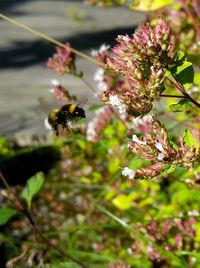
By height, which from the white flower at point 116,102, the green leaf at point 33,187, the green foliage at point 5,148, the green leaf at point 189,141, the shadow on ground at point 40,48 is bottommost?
the shadow on ground at point 40,48

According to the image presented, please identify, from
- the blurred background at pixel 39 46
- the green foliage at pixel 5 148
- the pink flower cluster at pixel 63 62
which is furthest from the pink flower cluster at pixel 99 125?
the blurred background at pixel 39 46

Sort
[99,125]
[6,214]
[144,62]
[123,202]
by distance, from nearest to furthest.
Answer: [144,62] < [6,214] < [123,202] < [99,125]

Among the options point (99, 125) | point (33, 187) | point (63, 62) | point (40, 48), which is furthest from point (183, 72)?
point (40, 48)

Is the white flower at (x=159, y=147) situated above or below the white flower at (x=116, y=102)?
below

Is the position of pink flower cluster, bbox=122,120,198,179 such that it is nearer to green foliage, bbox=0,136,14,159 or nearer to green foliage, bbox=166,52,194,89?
green foliage, bbox=166,52,194,89

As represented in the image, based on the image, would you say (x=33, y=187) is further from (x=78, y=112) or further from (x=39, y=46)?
(x=39, y=46)

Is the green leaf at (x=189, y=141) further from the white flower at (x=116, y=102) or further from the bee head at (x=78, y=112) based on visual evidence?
the bee head at (x=78, y=112)

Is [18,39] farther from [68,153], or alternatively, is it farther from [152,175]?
[152,175]
